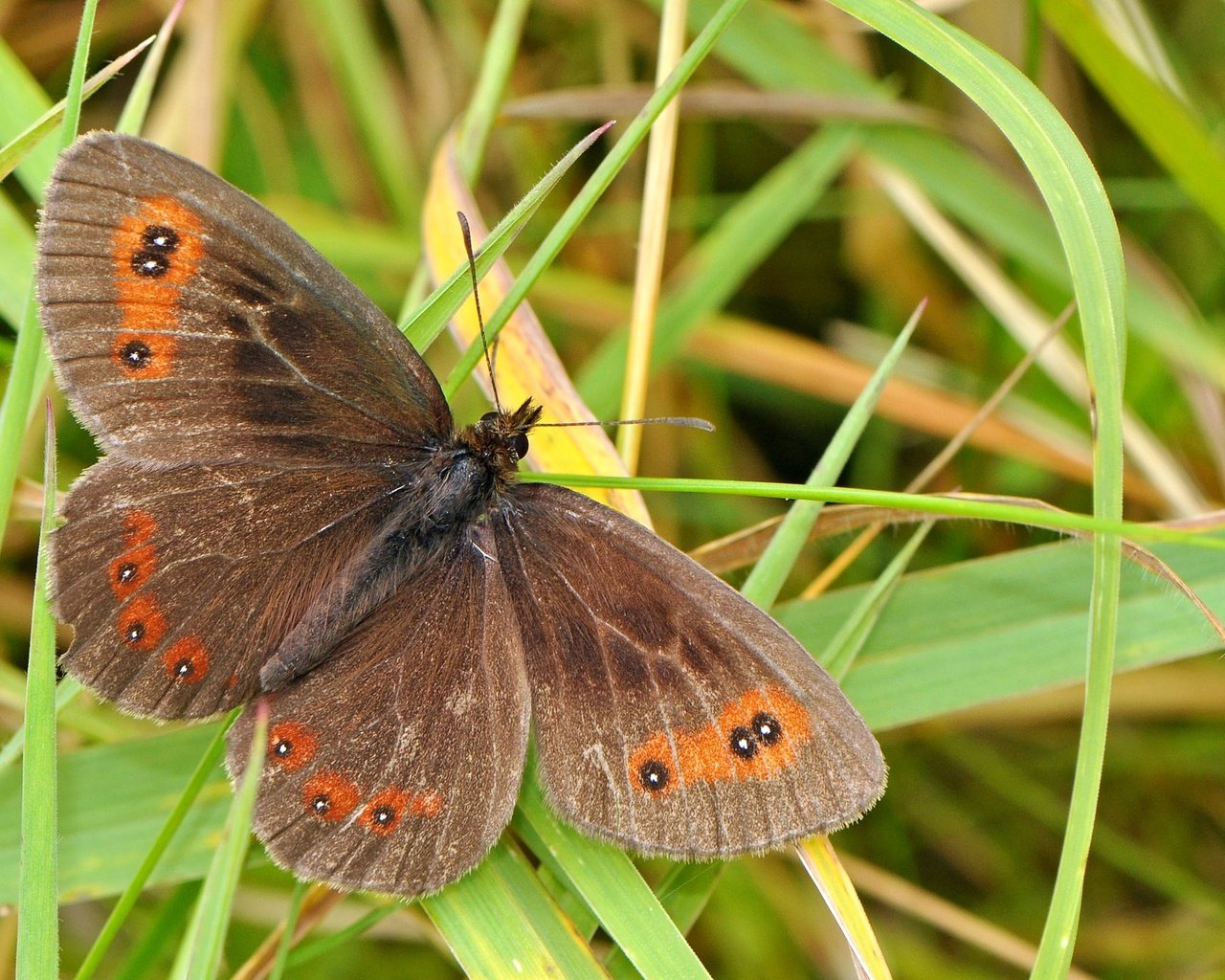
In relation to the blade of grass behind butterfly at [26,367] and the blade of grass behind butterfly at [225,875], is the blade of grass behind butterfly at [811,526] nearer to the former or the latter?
the blade of grass behind butterfly at [225,875]

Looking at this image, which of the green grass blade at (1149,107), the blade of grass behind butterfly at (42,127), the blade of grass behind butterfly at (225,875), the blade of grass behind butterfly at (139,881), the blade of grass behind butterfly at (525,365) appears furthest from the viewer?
the green grass blade at (1149,107)

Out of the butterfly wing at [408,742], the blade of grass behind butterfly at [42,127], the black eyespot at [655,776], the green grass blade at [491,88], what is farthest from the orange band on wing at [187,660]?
the green grass blade at [491,88]

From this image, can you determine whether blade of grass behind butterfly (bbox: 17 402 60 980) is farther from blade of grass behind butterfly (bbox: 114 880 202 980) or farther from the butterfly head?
the butterfly head

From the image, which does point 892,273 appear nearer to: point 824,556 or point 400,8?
point 824,556

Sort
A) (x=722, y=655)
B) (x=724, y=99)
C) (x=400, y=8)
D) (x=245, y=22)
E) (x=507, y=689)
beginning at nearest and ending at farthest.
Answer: (x=722, y=655) < (x=507, y=689) < (x=724, y=99) < (x=245, y=22) < (x=400, y=8)

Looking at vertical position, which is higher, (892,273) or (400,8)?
(400,8)

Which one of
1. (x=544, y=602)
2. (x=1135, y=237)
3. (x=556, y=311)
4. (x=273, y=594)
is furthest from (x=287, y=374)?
(x=1135, y=237)

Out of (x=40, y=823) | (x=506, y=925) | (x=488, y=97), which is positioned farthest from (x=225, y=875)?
(x=488, y=97)
